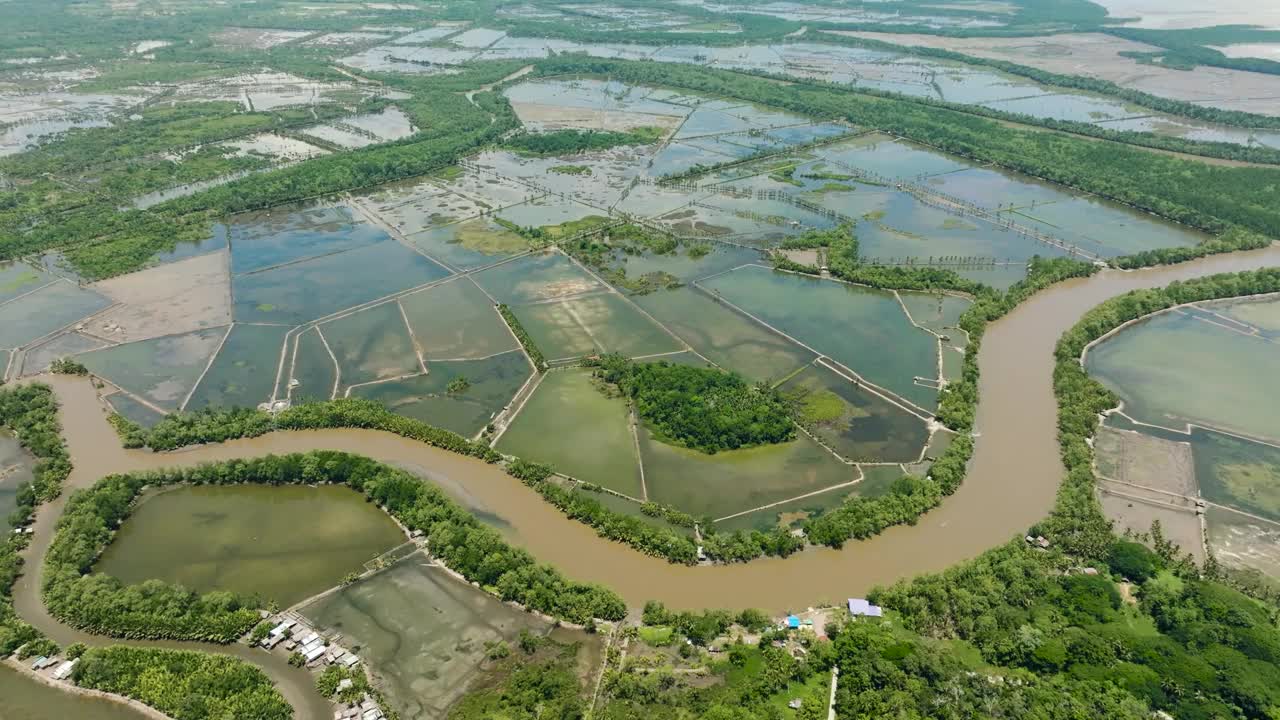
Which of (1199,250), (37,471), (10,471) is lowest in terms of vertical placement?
(10,471)

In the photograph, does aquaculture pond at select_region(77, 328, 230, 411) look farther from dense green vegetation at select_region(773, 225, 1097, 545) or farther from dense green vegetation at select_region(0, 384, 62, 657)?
dense green vegetation at select_region(773, 225, 1097, 545)

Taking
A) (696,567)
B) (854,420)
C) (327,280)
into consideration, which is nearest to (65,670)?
(696,567)

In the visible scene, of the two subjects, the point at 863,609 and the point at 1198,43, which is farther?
the point at 1198,43

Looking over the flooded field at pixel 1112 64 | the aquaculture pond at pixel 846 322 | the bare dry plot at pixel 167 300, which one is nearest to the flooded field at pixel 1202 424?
the aquaculture pond at pixel 846 322

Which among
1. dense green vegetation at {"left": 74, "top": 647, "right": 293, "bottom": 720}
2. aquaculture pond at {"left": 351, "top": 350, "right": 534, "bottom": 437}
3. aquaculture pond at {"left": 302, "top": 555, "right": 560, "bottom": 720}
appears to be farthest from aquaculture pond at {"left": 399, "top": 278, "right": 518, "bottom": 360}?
dense green vegetation at {"left": 74, "top": 647, "right": 293, "bottom": 720}

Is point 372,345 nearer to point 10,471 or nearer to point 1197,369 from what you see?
point 10,471

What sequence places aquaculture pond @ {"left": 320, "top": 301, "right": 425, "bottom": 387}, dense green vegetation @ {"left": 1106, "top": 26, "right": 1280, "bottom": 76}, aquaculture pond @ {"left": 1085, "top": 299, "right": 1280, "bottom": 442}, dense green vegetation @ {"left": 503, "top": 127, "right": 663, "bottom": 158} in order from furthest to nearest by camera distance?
dense green vegetation @ {"left": 1106, "top": 26, "right": 1280, "bottom": 76}, dense green vegetation @ {"left": 503, "top": 127, "right": 663, "bottom": 158}, aquaculture pond @ {"left": 320, "top": 301, "right": 425, "bottom": 387}, aquaculture pond @ {"left": 1085, "top": 299, "right": 1280, "bottom": 442}
